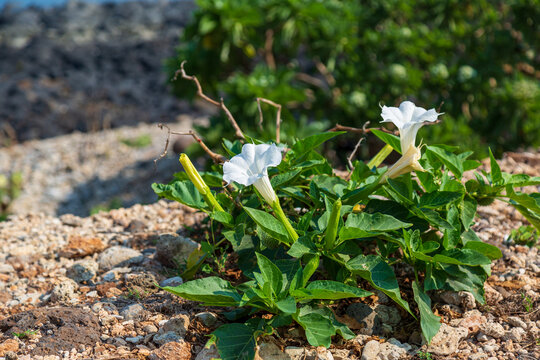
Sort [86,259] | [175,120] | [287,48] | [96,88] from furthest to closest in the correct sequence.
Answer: [96,88] < [175,120] < [287,48] < [86,259]

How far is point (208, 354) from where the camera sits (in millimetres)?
1493

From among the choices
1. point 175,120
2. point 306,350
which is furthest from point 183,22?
point 306,350

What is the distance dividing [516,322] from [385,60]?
3114mm

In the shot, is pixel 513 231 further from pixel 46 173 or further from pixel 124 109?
pixel 124 109

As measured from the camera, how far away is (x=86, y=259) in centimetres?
216

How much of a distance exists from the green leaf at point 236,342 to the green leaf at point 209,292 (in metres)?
0.07

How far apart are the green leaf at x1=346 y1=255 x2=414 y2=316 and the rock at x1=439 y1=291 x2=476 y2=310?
346 millimetres

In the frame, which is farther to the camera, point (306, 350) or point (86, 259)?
point (86, 259)

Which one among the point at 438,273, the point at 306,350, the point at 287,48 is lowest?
the point at 287,48

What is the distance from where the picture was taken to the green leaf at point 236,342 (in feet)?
4.60

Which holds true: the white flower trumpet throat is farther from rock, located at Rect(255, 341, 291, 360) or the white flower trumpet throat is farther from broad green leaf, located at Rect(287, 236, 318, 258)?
rock, located at Rect(255, 341, 291, 360)

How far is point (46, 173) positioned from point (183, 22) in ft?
22.5

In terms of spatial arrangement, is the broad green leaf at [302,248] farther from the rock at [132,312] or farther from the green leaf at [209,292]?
the rock at [132,312]

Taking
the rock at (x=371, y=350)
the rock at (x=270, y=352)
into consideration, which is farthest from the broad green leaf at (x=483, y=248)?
the rock at (x=270, y=352)
